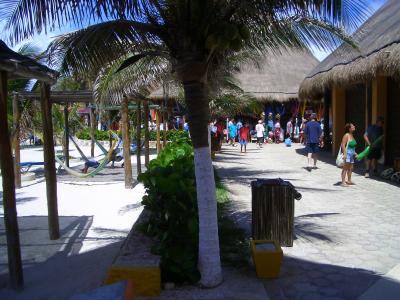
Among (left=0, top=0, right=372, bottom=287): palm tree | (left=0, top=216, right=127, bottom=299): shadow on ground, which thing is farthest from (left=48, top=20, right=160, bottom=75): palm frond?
(left=0, top=216, right=127, bottom=299): shadow on ground

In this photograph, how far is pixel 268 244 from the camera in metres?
5.11

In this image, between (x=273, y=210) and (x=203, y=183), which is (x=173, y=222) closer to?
(x=203, y=183)

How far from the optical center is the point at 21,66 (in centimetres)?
481

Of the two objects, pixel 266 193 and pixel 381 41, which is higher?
pixel 381 41

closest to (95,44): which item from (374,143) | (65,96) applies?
(65,96)

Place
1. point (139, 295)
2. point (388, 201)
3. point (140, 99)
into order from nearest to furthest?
point (139, 295) → point (388, 201) → point (140, 99)

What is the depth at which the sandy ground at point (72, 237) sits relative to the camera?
16.5ft

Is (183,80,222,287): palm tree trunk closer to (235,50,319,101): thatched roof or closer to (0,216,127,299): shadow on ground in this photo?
(0,216,127,299): shadow on ground

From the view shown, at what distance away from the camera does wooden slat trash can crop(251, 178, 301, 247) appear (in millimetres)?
5664

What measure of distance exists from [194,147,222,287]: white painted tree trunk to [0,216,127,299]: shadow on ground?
1.17m

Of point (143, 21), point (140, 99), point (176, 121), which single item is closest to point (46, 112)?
point (143, 21)

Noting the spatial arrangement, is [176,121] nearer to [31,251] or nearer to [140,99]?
[140,99]

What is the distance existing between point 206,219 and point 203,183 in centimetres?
35

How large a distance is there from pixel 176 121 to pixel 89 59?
91.4 ft
